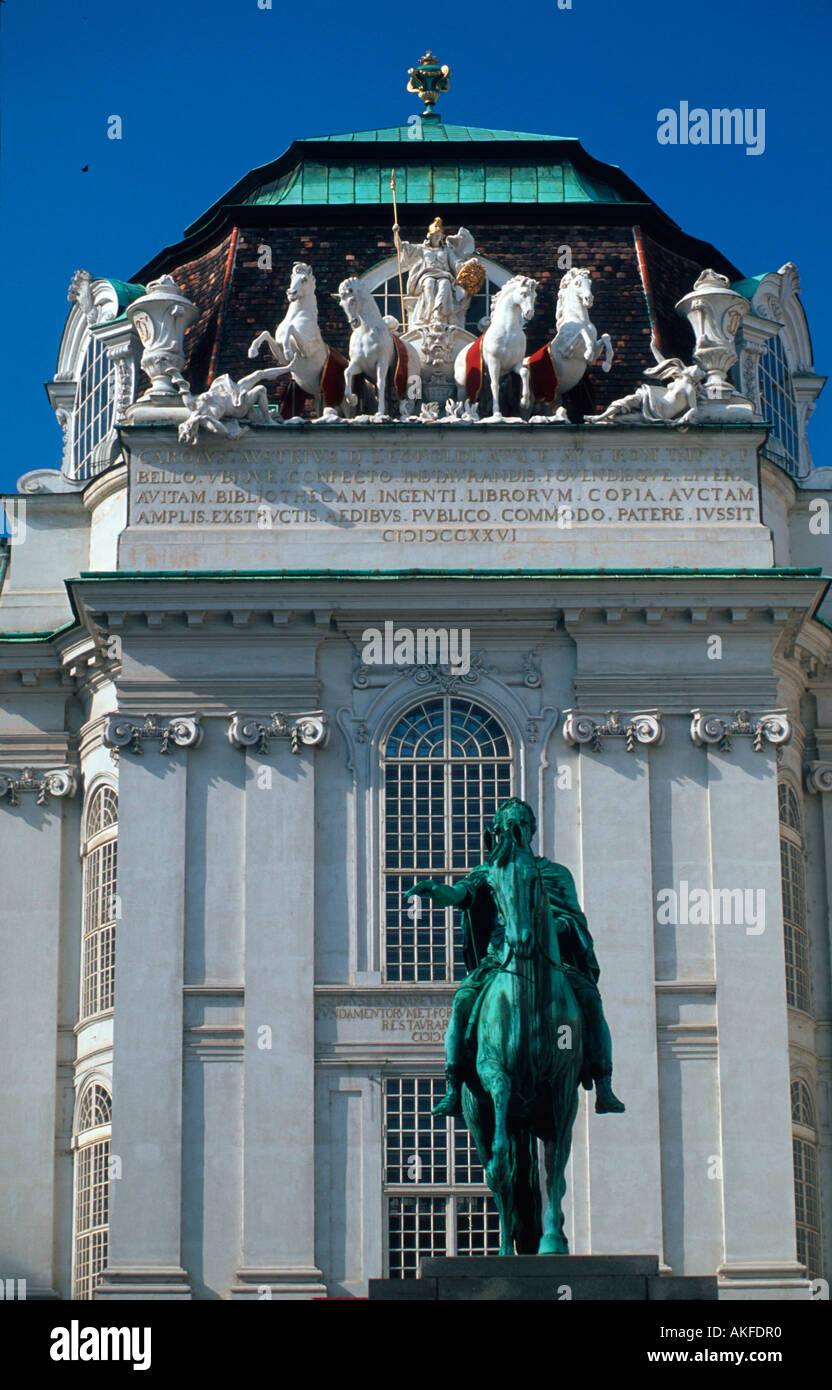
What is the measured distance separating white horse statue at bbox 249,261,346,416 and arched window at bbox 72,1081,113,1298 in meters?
11.9

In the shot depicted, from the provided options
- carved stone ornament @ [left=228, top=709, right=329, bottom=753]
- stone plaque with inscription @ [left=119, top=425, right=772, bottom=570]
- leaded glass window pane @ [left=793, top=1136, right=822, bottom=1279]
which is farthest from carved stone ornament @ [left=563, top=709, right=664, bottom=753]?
leaded glass window pane @ [left=793, top=1136, right=822, bottom=1279]

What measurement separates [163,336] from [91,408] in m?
4.22

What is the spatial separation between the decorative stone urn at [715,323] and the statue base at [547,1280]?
19965 mm

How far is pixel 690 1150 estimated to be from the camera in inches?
1774

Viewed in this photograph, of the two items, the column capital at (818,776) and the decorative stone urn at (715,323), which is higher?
the decorative stone urn at (715,323)

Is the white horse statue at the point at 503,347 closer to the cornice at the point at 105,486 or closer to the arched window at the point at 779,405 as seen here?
the cornice at the point at 105,486

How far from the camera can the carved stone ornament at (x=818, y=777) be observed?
164 ft

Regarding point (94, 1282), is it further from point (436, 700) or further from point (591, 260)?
point (591, 260)

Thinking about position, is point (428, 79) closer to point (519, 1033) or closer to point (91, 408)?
point (91, 408)

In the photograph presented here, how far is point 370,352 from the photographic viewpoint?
159 feet

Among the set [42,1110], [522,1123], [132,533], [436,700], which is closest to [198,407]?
[132,533]

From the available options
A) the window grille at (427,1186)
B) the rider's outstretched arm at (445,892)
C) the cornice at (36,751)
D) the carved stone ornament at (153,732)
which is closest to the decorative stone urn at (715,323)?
the carved stone ornament at (153,732)

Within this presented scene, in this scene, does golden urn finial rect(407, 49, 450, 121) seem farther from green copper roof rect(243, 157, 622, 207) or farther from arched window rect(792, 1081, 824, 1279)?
arched window rect(792, 1081, 824, 1279)

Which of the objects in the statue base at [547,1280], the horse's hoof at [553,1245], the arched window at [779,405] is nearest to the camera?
the statue base at [547,1280]
